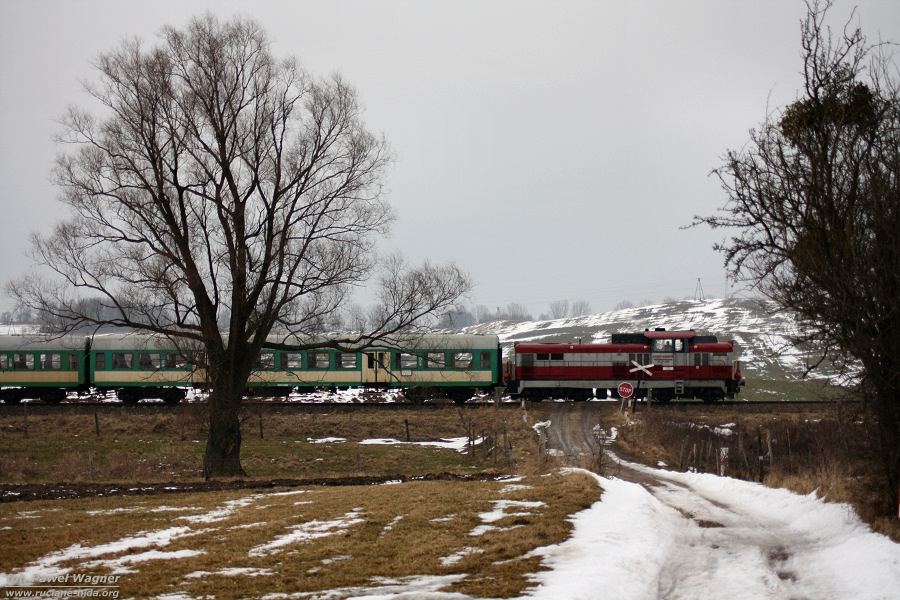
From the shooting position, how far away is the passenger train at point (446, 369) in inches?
1698

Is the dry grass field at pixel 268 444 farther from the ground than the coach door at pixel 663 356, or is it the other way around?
the coach door at pixel 663 356

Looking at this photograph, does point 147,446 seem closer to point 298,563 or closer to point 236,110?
point 236,110

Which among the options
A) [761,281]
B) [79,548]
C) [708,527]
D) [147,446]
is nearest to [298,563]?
[79,548]

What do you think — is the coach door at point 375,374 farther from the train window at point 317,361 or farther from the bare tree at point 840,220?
the bare tree at point 840,220

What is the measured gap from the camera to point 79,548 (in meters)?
10.6

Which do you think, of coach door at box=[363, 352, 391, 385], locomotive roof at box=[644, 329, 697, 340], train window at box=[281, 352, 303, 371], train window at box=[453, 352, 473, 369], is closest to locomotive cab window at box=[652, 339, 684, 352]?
locomotive roof at box=[644, 329, 697, 340]

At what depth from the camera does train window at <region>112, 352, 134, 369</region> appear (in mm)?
43406

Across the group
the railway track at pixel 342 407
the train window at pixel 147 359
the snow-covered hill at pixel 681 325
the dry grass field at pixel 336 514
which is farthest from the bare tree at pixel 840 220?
the snow-covered hill at pixel 681 325

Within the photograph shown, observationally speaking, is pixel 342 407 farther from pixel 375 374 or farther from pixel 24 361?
pixel 24 361

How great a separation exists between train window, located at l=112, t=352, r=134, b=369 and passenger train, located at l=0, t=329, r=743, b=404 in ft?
0.20

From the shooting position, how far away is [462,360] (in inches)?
1715

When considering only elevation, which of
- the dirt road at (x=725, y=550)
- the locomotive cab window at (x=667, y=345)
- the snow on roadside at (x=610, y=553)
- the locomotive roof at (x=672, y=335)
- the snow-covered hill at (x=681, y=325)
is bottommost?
the dirt road at (x=725, y=550)

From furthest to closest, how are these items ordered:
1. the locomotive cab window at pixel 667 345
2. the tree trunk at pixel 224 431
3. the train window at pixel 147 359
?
the locomotive cab window at pixel 667 345 → the train window at pixel 147 359 → the tree trunk at pixel 224 431

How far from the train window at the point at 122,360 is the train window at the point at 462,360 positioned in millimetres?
20171
